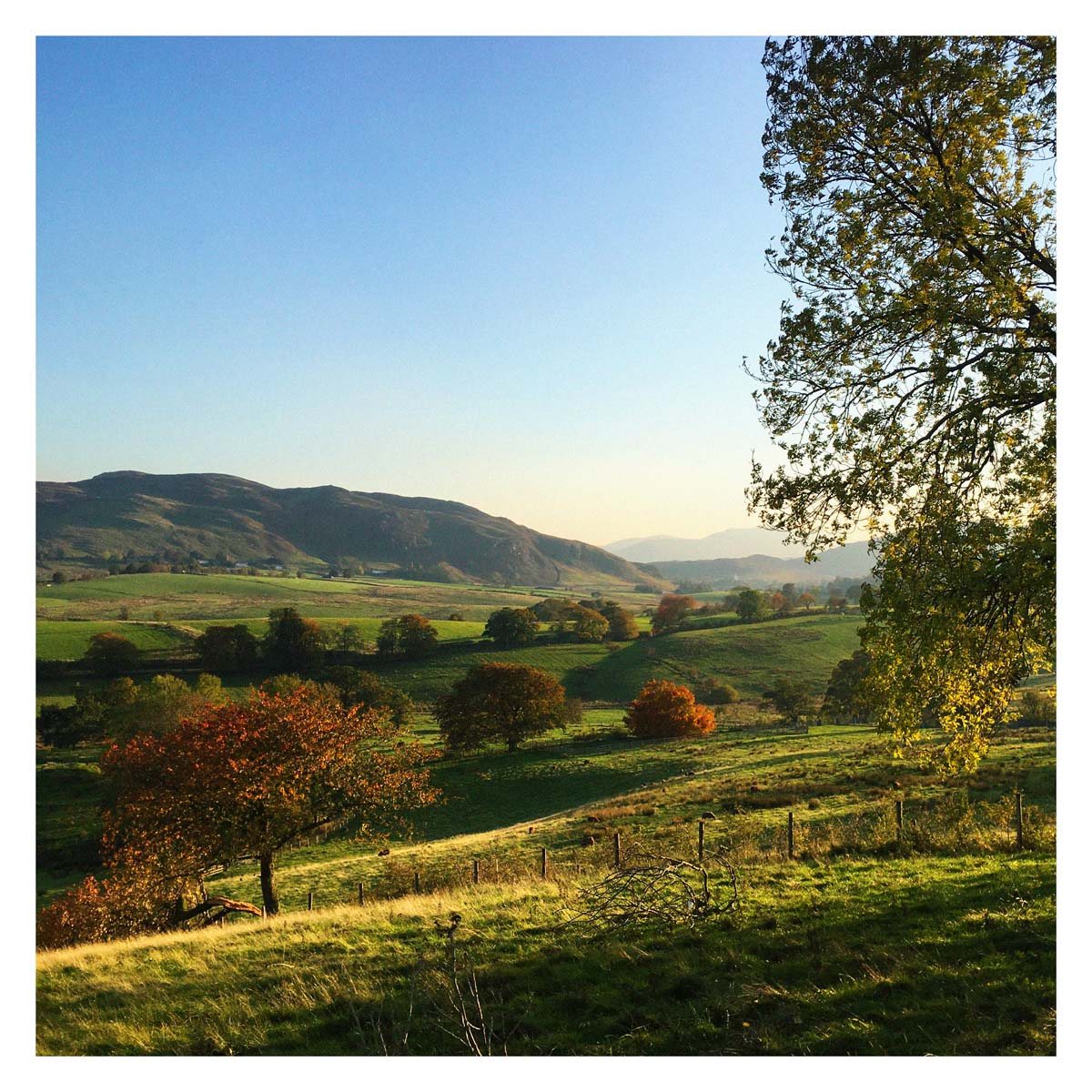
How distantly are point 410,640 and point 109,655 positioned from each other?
30402mm

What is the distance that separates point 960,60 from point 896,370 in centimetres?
348

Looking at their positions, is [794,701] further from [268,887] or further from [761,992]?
[761,992]

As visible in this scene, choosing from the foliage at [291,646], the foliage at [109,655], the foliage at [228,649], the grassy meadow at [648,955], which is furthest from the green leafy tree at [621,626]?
the grassy meadow at [648,955]

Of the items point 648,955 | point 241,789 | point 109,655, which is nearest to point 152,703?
point 109,655

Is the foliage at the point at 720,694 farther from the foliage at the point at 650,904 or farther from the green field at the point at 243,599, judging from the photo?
the foliage at the point at 650,904

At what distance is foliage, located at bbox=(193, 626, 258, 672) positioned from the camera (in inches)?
2830

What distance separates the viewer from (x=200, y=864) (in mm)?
16812

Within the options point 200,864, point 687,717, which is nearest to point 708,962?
point 200,864

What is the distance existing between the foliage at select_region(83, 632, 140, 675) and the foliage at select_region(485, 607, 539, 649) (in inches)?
1548

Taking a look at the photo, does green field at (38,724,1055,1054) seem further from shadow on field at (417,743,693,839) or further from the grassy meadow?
shadow on field at (417,743,693,839)

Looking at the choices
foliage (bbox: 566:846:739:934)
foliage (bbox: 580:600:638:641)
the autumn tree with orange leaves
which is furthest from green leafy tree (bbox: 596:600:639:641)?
foliage (bbox: 566:846:739:934)

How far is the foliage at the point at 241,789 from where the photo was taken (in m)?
16.8

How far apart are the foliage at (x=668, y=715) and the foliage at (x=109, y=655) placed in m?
52.7
